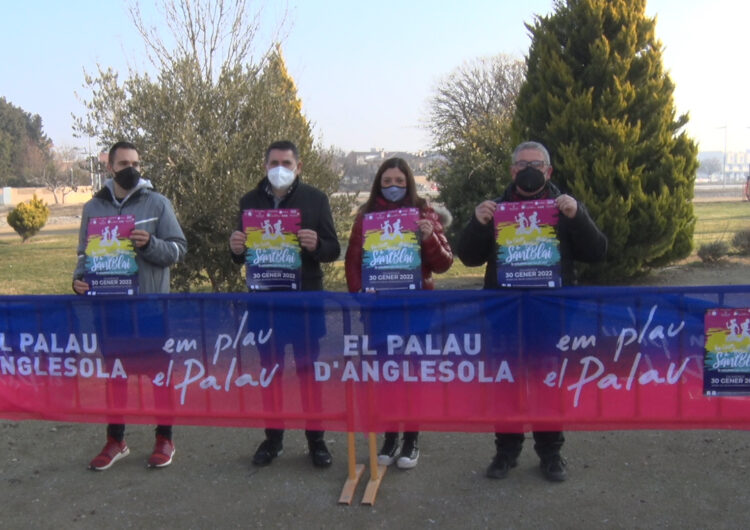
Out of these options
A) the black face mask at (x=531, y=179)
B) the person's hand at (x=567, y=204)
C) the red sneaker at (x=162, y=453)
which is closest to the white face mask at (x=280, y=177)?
the black face mask at (x=531, y=179)

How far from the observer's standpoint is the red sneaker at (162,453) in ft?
15.7

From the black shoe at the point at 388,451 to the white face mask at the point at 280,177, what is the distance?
5.97 feet

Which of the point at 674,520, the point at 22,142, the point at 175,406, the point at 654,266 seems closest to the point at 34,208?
the point at 654,266

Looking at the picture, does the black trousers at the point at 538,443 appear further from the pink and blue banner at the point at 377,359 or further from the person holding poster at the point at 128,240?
the person holding poster at the point at 128,240

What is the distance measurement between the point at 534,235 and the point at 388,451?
178 cm

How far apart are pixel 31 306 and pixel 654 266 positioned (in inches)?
358

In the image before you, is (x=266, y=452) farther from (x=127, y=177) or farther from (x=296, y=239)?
(x=127, y=177)

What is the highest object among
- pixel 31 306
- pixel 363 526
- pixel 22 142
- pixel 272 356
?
pixel 22 142

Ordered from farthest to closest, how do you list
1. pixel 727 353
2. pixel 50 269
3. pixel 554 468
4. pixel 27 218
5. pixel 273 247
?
pixel 27 218 → pixel 50 269 → pixel 273 247 → pixel 554 468 → pixel 727 353

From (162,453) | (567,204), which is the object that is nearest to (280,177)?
(567,204)

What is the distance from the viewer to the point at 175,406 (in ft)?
14.8

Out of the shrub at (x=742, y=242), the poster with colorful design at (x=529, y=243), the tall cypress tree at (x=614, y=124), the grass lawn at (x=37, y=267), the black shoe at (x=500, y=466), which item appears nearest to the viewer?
the poster with colorful design at (x=529, y=243)

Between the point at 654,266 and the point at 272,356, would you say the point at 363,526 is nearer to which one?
the point at 272,356

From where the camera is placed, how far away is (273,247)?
14.7 feet
